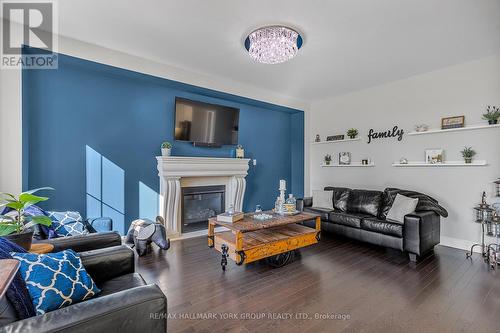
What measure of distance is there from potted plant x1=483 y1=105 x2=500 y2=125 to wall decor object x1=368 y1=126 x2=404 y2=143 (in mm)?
1066

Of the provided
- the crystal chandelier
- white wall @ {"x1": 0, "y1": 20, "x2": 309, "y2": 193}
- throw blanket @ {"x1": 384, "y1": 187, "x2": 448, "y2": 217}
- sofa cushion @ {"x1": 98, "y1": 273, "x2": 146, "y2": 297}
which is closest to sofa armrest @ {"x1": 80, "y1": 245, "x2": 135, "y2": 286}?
sofa cushion @ {"x1": 98, "y1": 273, "x2": 146, "y2": 297}

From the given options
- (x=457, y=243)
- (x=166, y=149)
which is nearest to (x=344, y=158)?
(x=457, y=243)

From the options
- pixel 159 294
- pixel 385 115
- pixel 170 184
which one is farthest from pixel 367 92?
pixel 159 294

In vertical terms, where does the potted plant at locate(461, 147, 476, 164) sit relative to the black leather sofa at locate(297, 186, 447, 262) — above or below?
above

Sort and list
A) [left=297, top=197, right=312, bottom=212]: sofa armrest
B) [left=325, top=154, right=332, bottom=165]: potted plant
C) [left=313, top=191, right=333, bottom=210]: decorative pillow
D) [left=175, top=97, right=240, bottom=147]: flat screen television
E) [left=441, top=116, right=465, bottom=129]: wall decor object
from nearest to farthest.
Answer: [left=441, top=116, right=465, bottom=129]: wall decor object → [left=175, top=97, right=240, bottom=147]: flat screen television → [left=313, top=191, right=333, bottom=210]: decorative pillow → [left=297, top=197, right=312, bottom=212]: sofa armrest → [left=325, top=154, right=332, bottom=165]: potted plant

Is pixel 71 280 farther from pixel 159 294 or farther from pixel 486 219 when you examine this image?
pixel 486 219

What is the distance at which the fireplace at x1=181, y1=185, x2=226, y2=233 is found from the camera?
4109 millimetres

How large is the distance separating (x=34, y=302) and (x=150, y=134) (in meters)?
2.97

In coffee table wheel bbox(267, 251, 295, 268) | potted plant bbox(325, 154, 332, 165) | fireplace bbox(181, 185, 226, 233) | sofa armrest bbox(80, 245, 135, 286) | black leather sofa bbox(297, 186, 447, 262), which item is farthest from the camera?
potted plant bbox(325, 154, 332, 165)

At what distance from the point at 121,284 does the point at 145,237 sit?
1644 mm

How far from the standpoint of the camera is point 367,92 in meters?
4.63

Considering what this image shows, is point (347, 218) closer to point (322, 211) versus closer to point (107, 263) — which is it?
point (322, 211)

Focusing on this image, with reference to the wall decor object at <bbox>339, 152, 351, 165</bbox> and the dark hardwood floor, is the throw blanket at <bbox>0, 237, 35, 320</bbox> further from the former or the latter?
the wall decor object at <bbox>339, 152, 351, 165</bbox>

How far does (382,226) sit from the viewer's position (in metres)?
3.29
